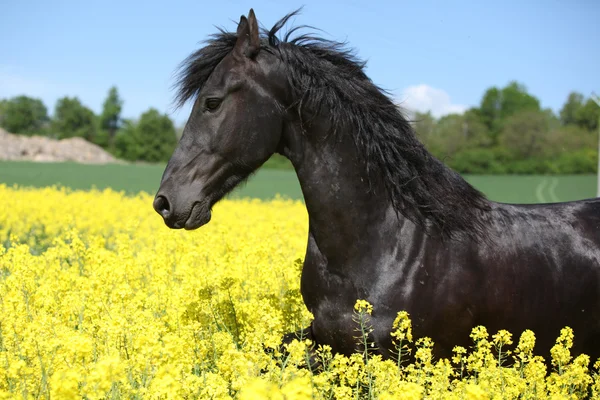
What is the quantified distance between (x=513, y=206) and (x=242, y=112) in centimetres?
201

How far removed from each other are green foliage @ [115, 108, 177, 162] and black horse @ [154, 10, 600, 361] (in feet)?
258

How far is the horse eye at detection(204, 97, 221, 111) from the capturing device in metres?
3.64

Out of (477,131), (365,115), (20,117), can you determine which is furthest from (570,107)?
(365,115)

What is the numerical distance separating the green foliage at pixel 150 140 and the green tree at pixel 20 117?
73.5 feet

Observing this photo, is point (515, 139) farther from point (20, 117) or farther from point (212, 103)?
point (20, 117)

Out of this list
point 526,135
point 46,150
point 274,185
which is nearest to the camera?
point 274,185

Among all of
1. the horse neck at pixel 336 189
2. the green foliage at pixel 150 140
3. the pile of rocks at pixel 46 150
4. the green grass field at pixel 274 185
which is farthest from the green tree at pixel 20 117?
the horse neck at pixel 336 189

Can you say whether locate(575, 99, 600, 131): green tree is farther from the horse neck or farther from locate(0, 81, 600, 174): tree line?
the horse neck

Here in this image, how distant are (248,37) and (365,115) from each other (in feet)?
2.70

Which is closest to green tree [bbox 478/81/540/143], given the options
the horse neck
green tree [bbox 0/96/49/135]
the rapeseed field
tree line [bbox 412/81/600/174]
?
tree line [bbox 412/81/600/174]

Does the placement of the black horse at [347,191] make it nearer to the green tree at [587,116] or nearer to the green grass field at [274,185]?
the green grass field at [274,185]

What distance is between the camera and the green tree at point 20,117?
96250mm

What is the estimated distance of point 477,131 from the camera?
75500 millimetres

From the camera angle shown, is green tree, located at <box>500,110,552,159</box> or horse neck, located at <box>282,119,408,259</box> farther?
green tree, located at <box>500,110,552,159</box>
